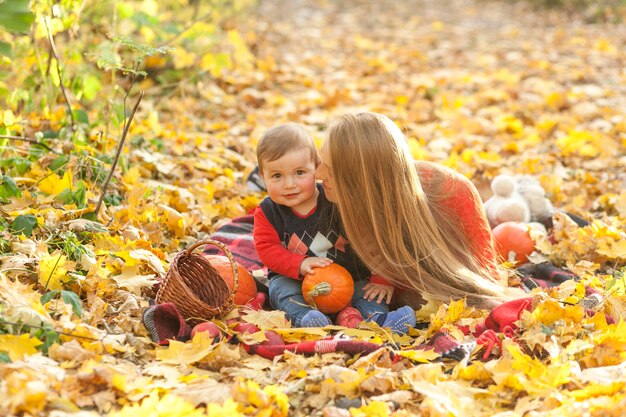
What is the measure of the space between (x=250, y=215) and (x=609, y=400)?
2.30 metres

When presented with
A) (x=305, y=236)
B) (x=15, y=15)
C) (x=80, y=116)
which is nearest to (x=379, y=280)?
(x=305, y=236)

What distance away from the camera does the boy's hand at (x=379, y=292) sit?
3174 millimetres

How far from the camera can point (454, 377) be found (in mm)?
2439

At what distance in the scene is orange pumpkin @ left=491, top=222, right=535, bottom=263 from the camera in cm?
374

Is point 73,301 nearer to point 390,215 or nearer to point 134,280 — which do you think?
point 134,280

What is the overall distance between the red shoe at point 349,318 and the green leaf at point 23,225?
1.33 meters

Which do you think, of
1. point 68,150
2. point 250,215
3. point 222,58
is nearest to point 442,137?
point 222,58

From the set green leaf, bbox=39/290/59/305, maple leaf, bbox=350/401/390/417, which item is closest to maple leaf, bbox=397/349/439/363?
maple leaf, bbox=350/401/390/417

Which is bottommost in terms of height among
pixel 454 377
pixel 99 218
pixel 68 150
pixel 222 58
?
pixel 454 377

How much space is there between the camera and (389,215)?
3088 mm

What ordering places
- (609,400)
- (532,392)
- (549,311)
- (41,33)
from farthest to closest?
(41,33) → (549,311) → (532,392) → (609,400)

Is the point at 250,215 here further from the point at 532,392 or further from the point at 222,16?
the point at 222,16

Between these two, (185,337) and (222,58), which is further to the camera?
(222,58)

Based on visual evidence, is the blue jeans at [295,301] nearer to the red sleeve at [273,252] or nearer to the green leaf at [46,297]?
the red sleeve at [273,252]
